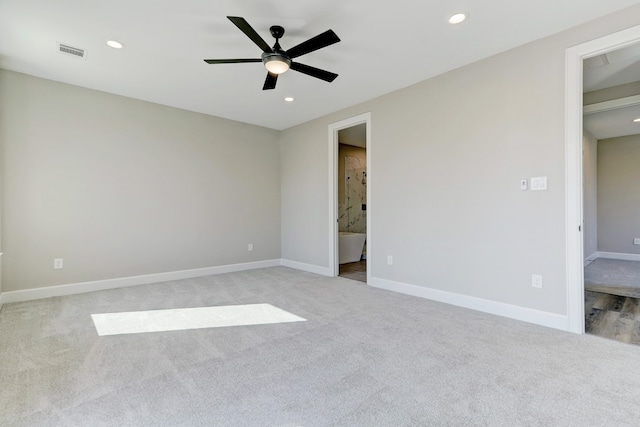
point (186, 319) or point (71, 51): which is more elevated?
point (71, 51)

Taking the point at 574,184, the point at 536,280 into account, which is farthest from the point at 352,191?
the point at 574,184

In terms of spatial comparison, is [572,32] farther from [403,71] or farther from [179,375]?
[179,375]

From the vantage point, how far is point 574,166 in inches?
102

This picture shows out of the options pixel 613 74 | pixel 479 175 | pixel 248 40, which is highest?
pixel 248 40

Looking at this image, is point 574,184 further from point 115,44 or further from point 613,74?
point 115,44

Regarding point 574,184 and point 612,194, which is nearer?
point 574,184

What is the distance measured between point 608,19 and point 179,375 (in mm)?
4218

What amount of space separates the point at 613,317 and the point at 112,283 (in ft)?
19.1

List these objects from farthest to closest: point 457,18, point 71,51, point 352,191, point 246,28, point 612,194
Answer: point 352,191
point 612,194
point 71,51
point 457,18
point 246,28

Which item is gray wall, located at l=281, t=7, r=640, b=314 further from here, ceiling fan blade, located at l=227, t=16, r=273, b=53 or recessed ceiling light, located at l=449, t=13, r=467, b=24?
ceiling fan blade, located at l=227, t=16, r=273, b=53

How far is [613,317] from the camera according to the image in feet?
9.64

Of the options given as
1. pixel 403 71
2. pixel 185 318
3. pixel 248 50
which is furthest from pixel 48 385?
pixel 403 71

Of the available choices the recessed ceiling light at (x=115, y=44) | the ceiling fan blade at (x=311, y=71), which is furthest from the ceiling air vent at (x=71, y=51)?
the ceiling fan blade at (x=311, y=71)

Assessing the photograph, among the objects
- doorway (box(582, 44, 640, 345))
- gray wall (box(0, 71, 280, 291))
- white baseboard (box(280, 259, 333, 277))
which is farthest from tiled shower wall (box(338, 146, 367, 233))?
doorway (box(582, 44, 640, 345))
